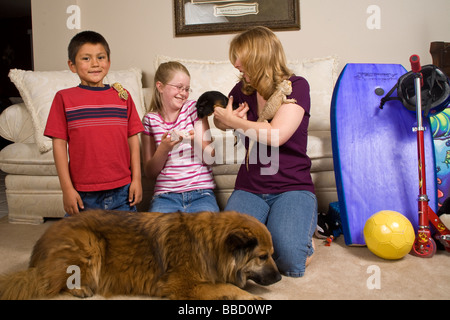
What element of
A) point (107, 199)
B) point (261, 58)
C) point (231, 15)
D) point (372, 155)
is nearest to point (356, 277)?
point (372, 155)

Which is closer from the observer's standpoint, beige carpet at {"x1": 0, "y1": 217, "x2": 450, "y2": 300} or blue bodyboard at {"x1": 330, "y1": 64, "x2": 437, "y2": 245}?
beige carpet at {"x1": 0, "y1": 217, "x2": 450, "y2": 300}

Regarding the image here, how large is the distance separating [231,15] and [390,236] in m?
2.74

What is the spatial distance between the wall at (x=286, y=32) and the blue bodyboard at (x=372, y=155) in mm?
1360

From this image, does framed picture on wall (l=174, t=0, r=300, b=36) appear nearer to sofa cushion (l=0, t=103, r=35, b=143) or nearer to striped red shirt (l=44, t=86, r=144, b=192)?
sofa cushion (l=0, t=103, r=35, b=143)

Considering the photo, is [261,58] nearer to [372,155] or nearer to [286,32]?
[372,155]

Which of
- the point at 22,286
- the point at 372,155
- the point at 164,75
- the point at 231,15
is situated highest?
the point at 231,15

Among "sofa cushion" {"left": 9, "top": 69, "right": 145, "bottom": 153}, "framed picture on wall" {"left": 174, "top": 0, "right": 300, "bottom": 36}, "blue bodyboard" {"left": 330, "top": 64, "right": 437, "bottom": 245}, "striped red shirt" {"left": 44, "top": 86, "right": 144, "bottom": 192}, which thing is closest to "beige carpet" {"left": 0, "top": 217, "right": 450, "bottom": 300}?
"blue bodyboard" {"left": 330, "top": 64, "right": 437, "bottom": 245}

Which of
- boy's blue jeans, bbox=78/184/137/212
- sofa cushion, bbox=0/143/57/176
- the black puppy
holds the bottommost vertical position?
boy's blue jeans, bbox=78/184/137/212

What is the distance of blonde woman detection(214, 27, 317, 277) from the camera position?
1901mm

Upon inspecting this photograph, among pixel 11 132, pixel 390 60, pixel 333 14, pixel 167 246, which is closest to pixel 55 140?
pixel 167 246

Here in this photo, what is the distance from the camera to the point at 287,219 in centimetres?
191

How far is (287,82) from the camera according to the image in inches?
77.9

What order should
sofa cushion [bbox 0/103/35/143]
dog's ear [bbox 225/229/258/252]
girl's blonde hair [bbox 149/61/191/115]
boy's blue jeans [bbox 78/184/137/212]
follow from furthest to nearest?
sofa cushion [bbox 0/103/35/143] → girl's blonde hair [bbox 149/61/191/115] → boy's blue jeans [bbox 78/184/137/212] → dog's ear [bbox 225/229/258/252]

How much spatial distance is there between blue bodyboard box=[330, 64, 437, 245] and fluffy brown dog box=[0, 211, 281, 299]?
0.95 metres
